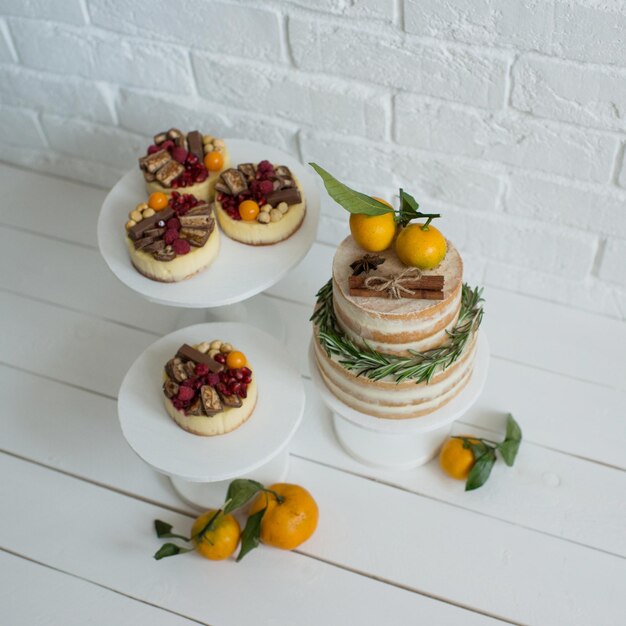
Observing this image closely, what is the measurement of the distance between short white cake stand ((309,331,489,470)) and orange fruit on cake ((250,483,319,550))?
151 millimetres

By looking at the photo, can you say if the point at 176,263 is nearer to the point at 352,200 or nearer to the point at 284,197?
the point at 284,197

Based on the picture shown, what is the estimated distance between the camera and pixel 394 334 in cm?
127

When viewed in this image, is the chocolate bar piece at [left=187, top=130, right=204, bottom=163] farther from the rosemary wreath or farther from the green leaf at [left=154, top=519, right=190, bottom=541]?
the green leaf at [left=154, top=519, right=190, bottom=541]

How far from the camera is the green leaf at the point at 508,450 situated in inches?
59.8

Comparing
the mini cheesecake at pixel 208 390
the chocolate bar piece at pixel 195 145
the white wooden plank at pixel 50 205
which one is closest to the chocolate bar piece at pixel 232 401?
the mini cheesecake at pixel 208 390

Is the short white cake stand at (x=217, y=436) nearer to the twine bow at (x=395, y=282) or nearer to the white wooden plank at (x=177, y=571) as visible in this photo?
the white wooden plank at (x=177, y=571)

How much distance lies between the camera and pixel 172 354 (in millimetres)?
1500

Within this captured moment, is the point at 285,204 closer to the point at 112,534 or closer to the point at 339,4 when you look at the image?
the point at 339,4

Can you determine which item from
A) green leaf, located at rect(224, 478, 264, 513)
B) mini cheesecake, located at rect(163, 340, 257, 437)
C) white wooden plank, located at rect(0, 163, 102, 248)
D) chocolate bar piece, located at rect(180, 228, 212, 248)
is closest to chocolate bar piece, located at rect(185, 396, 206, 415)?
mini cheesecake, located at rect(163, 340, 257, 437)

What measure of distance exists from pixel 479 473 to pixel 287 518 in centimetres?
34

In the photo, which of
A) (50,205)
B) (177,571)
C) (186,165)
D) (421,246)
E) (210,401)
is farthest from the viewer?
(50,205)

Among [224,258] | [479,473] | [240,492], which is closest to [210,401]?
[240,492]

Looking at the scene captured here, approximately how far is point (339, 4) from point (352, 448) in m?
0.77

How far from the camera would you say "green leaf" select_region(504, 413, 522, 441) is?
1.54 meters
